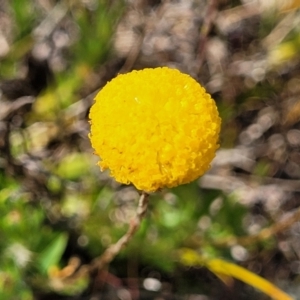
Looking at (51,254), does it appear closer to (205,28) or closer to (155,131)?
(155,131)

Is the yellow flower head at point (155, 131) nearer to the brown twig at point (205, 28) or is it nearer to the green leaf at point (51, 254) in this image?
the green leaf at point (51, 254)

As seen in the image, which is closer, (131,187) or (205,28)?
(131,187)

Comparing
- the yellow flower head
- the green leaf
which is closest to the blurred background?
the green leaf

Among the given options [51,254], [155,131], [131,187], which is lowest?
[131,187]

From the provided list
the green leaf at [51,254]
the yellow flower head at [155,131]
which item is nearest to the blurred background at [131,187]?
the green leaf at [51,254]

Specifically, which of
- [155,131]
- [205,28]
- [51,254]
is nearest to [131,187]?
[51,254]

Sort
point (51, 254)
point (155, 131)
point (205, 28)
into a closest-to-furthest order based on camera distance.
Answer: point (155, 131), point (51, 254), point (205, 28)
